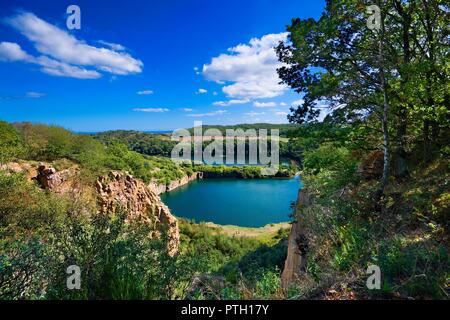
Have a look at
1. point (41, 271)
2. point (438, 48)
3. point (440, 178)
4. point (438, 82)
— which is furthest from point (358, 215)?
point (41, 271)

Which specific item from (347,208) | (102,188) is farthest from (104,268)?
(102,188)

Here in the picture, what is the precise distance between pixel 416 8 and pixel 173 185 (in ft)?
245

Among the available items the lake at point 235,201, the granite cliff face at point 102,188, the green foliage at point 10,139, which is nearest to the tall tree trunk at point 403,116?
the granite cliff face at point 102,188

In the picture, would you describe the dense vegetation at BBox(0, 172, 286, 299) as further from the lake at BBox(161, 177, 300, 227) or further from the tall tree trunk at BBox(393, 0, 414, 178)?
the lake at BBox(161, 177, 300, 227)

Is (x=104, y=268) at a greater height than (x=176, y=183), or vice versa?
(x=104, y=268)

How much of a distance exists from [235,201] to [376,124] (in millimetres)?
56333

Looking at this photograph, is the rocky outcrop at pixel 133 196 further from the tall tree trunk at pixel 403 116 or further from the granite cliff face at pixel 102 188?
the tall tree trunk at pixel 403 116

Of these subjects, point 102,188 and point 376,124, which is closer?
point 376,124

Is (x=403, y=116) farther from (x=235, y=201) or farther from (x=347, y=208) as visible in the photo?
(x=235, y=201)

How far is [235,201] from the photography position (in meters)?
62.4

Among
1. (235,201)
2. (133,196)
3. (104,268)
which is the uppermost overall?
(104,268)

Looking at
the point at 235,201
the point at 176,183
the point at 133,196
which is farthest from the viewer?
the point at 176,183
